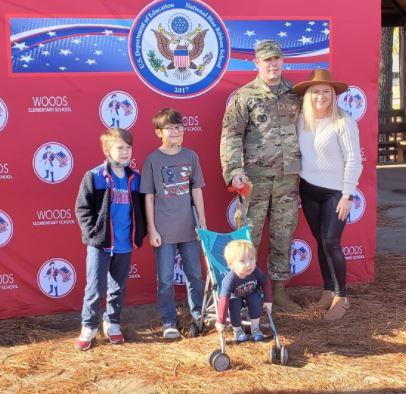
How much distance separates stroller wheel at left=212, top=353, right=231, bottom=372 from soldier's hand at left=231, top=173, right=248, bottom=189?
4.40 ft

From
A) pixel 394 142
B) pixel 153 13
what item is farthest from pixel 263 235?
pixel 394 142

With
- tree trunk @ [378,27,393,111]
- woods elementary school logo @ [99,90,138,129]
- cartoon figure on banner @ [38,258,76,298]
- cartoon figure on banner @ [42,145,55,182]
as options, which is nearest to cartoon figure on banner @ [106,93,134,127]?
woods elementary school logo @ [99,90,138,129]

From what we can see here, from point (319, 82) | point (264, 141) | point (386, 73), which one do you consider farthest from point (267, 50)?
point (386, 73)

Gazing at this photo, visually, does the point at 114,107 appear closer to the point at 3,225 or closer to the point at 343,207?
the point at 3,225

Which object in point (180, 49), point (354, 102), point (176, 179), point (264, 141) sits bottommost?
point (176, 179)

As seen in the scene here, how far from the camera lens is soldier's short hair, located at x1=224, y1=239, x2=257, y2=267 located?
423 centimetres

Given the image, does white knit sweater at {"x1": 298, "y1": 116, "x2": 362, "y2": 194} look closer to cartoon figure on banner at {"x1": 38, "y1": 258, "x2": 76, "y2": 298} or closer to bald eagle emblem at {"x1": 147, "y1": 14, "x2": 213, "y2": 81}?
bald eagle emblem at {"x1": 147, "y1": 14, "x2": 213, "y2": 81}

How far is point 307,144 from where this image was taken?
16.4ft

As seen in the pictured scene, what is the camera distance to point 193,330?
4.71m

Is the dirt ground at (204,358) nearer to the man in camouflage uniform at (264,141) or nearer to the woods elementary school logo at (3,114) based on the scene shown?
the man in camouflage uniform at (264,141)

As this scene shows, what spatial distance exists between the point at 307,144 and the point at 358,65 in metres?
1.22

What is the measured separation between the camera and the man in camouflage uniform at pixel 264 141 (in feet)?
16.1

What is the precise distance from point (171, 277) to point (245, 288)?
653mm

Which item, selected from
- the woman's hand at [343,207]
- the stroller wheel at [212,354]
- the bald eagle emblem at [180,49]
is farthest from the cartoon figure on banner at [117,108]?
the stroller wheel at [212,354]
